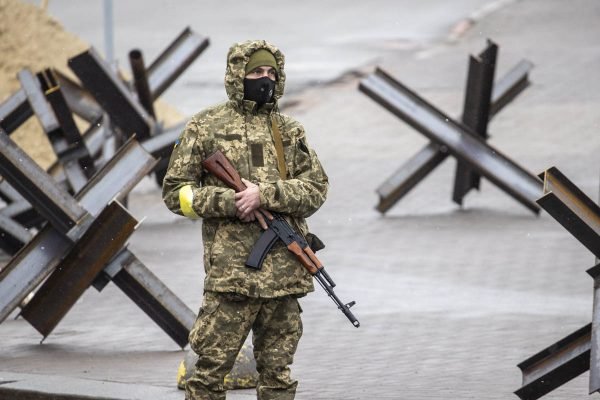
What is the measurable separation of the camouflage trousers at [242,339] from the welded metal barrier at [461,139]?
717 cm

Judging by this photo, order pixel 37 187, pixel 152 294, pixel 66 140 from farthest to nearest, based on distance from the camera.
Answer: pixel 66 140 < pixel 152 294 < pixel 37 187

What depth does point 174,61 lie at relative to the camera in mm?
14344

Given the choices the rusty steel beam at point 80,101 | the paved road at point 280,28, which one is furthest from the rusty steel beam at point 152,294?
the paved road at point 280,28

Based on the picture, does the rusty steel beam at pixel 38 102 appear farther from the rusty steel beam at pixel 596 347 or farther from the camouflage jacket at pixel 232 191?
the rusty steel beam at pixel 596 347

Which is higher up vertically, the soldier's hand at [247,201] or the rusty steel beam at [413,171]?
the rusty steel beam at [413,171]

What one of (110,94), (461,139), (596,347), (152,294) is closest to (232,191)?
(596,347)

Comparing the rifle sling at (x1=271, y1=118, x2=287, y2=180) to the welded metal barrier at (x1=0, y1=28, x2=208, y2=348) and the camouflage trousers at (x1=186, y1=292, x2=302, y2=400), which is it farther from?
the welded metal barrier at (x1=0, y1=28, x2=208, y2=348)

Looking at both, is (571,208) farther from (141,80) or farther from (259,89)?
(141,80)

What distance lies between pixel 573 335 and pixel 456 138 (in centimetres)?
702

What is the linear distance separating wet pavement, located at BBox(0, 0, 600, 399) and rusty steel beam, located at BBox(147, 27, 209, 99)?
140 centimetres

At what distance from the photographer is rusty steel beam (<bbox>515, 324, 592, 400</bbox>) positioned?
6.57 meters

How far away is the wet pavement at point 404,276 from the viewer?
8.02 meters

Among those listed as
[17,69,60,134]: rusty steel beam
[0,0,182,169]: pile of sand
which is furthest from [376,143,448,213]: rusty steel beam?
[17,69,60,134]: rusty steel beam

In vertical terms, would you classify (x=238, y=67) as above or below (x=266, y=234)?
Result: above
